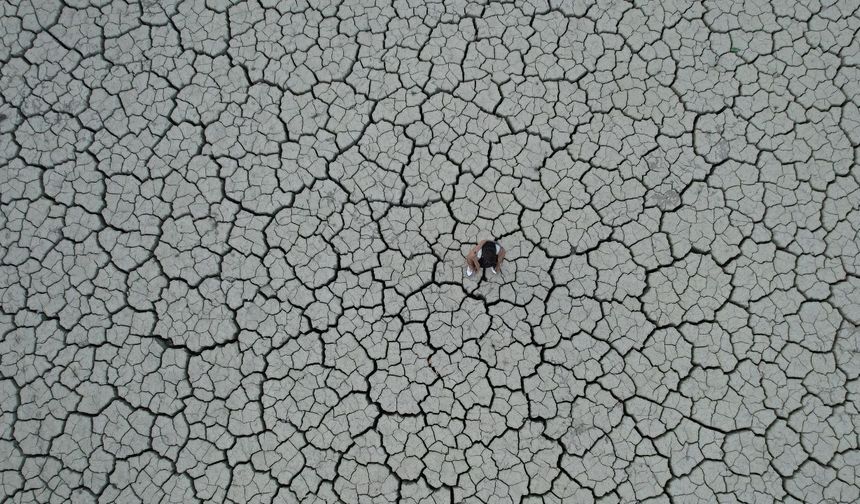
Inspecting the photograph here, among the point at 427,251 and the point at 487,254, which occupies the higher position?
the point at 427,251

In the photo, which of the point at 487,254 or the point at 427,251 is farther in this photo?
the point at 427,251

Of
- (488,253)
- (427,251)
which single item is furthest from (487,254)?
(427,251)

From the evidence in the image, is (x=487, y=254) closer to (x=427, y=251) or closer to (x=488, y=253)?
(x=488, y=253)

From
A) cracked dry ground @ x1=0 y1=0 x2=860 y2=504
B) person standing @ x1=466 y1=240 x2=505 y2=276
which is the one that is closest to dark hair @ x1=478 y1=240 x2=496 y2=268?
person standing @ x1=466 y1=240 x2=505 y2=276

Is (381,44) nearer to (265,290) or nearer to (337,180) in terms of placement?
(337,180)

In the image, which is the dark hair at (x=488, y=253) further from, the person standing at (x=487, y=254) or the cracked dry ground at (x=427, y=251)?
the cracked dry ground at (x=427, y=251)

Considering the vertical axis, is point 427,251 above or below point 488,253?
above
